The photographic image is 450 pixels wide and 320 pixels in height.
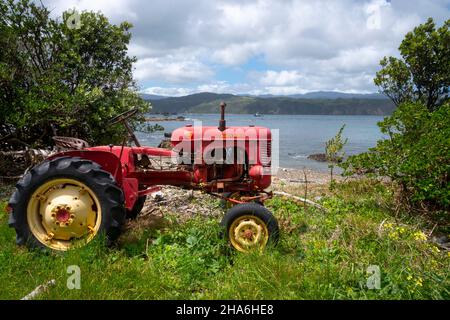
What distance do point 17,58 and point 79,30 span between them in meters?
1.95

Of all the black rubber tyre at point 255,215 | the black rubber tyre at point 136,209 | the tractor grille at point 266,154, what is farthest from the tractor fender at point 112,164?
the tractor grille at point 266,154

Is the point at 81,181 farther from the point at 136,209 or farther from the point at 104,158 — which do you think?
the point at 136,209

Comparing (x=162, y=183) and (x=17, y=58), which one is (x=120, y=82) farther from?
(x=162, y=183)

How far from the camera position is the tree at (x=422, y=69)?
1099 centimetres

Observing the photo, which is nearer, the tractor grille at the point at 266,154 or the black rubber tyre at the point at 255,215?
the black rubber tyre at the point at 255,215

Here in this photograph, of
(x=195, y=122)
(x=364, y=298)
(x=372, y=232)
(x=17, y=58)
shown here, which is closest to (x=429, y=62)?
(x=372, y=232)

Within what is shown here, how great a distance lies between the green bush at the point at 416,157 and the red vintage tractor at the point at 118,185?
257 centimetres

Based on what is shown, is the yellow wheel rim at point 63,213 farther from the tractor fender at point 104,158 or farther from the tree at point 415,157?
the tree at point 415,157

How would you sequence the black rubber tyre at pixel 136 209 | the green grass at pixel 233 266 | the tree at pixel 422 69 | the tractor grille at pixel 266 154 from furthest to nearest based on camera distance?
the tree at pixel 422 69 < the black rubber tyre at pixel 136 209 < the tractor grille at pixel 266 154 < the green grass at pixel 233 266

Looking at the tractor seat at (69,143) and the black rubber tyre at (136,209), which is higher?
the tractor seat at (69,143)

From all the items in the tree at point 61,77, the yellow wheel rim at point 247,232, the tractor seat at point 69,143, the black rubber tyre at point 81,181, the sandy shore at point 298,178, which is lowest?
the sandy shore at point 298,178

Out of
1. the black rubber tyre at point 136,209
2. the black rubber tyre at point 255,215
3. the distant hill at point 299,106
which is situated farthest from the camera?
the distant hill at point 299,106

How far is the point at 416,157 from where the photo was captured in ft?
18.8
